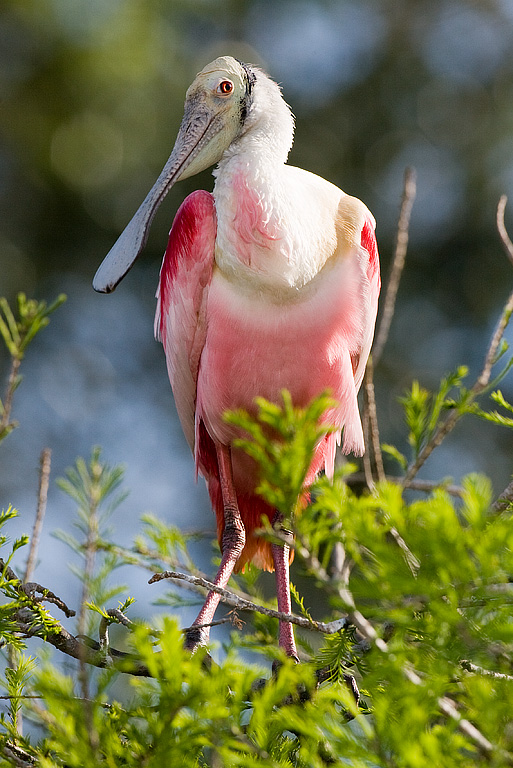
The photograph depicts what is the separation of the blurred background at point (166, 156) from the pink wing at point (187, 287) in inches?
147

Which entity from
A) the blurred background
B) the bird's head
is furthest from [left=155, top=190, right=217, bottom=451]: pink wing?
the blurred background

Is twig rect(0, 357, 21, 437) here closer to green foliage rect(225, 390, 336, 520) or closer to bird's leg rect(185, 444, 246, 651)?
green foliage rect(225, 390, 336, 520)

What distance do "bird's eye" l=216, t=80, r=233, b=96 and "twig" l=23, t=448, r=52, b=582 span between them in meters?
1.36

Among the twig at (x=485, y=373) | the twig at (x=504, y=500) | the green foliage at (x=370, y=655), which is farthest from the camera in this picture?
the twig at (x=485, y=373)

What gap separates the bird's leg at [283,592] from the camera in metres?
2.33

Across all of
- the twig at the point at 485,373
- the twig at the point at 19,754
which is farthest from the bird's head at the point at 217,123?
the twig at the point at 19,754

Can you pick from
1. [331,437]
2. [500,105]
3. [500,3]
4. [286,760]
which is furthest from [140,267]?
[286,760]

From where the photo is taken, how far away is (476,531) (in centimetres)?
103

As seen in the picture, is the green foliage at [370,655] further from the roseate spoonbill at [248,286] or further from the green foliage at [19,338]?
the roseate spoonbill at [248,286]

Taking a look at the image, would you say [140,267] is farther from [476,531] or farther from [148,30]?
[476,531]

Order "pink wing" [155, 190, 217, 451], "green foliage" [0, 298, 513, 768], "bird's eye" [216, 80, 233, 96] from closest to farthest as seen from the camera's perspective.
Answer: "green foliage" [0, 298, 513, 768], "pink wing" [155, 190, 217, 451], "bird's eye" [216, 80, 233, 96]

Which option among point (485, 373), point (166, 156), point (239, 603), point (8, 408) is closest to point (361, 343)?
point (485, 373)

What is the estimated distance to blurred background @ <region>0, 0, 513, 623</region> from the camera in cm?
664

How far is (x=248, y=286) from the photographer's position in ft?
7.66
